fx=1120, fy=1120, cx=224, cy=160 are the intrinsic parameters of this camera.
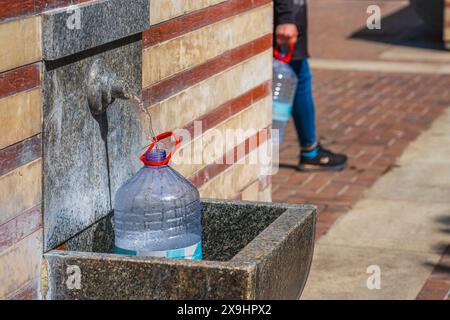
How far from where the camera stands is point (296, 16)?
317 inches

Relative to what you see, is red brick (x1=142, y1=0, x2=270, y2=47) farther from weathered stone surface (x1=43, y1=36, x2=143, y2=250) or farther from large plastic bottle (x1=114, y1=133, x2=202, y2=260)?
large plastic bottle (x1=114, y1=133, x2=202, y2=260)

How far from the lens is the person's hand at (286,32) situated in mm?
7781

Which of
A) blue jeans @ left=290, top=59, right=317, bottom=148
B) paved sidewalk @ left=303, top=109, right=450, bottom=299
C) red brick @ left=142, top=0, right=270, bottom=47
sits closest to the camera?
red brick @ left=142, top=0, right=270, bottom=47

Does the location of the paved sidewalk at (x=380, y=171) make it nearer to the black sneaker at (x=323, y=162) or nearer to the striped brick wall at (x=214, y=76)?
the black sneaker at (x=323, y=162)

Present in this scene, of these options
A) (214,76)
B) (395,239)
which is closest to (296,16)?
(395,239)

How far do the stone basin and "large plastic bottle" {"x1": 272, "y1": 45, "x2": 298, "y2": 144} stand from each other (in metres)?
4.18

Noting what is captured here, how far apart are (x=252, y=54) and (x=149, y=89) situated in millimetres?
1259

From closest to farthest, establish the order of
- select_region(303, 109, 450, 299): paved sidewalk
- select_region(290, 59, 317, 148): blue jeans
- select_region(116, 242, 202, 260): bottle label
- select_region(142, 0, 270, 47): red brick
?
select_region(116, 242, 202, 260): bottle label
select_region(142, 0, 270, 47): red brick
select_region(303, 109, 450, 299): paved sidewalk
select_region(290, 59, 317, 148): blue jeans

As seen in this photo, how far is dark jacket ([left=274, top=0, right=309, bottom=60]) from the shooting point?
7.78m

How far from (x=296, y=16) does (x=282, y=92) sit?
2.32ft

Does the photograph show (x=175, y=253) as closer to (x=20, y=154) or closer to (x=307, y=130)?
(x=20, y=154)

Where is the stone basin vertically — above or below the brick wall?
below

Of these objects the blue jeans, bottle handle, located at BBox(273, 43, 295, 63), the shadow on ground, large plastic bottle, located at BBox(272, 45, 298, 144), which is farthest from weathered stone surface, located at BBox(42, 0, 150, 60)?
the shadow on ground

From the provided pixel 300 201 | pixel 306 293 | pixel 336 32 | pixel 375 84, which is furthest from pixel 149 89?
pixel 336 32
